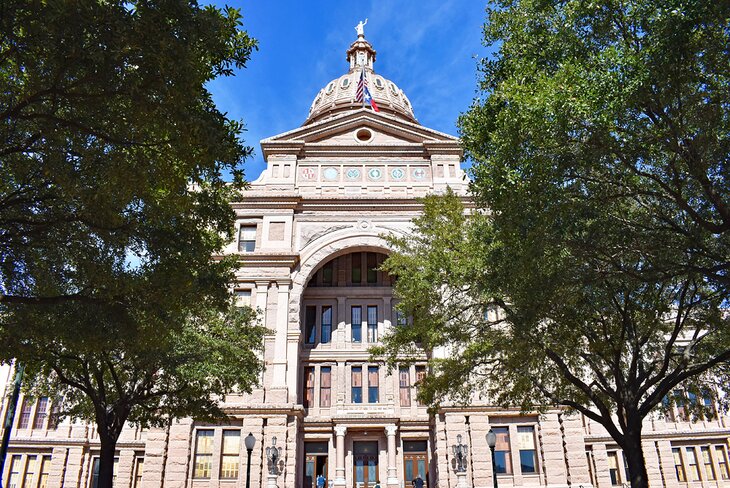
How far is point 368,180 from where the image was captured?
38.3m

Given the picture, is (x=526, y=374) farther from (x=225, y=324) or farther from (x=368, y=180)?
(x=368, y=180)

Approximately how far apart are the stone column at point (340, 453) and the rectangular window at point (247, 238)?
1187 centimetres

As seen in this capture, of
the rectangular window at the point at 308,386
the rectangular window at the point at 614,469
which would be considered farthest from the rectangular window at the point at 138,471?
the rectangular window at the point at 614,469

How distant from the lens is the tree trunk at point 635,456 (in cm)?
1583

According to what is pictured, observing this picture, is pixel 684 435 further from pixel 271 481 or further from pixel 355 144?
pixel 355 144

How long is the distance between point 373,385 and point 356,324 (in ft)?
13.1

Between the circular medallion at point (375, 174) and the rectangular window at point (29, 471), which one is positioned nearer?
the rectangular window at point (29, 471)

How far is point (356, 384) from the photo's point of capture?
1410 inches

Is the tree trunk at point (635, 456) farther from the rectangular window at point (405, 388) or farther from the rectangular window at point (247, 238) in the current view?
the rectangular window at point (247, 238)

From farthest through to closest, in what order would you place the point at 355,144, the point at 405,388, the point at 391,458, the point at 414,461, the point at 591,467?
the point at 355,144 < the point at 405,388 < the point at 414,461 < the point at 591,467 < the point at 391,458

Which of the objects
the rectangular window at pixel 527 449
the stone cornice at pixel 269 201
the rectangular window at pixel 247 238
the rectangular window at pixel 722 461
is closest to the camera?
the rectangular window at pixel 527 449

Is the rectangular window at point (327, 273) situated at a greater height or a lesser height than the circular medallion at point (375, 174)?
lesser

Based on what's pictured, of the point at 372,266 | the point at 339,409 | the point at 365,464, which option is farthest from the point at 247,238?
the point at 365,464

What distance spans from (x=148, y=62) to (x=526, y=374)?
46.9 feet
